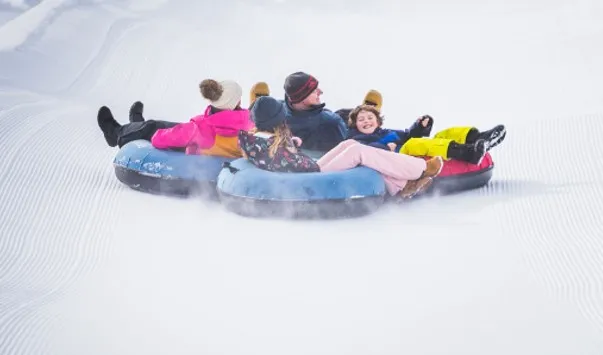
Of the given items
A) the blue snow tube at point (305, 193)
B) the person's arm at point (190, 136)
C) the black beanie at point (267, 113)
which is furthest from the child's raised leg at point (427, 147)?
the person's arm at point (190, 136)

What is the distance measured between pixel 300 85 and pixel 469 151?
123 centimetres

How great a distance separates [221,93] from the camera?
201 inches

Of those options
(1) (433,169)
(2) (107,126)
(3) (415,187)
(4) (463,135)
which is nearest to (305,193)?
(3) (415,187)

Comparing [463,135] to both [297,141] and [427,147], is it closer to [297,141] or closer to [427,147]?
[427,147]

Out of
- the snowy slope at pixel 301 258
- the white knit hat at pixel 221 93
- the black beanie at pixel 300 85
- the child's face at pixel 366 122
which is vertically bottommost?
the snowy slope at pixel 301 258

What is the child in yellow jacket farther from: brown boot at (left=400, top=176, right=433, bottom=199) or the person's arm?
the person's arm

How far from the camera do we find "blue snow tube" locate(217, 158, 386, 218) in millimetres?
4430

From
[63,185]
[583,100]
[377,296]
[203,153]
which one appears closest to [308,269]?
[377,296]

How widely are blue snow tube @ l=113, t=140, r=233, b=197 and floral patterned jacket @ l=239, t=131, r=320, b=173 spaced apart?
→ 38 cm

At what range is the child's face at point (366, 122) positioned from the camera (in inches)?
212

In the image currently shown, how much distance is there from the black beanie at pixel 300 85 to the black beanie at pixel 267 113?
0.72 m

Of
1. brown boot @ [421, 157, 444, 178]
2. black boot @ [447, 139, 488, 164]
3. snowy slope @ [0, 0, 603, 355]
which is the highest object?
black boot @ [447, 139, 488, 164]

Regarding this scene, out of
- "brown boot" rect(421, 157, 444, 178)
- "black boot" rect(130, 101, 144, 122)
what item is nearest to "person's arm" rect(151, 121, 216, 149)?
"black boot" rect(130, 101, 144, 122)

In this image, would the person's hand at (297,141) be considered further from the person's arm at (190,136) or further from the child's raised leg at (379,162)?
the person's arm at (190,136)
